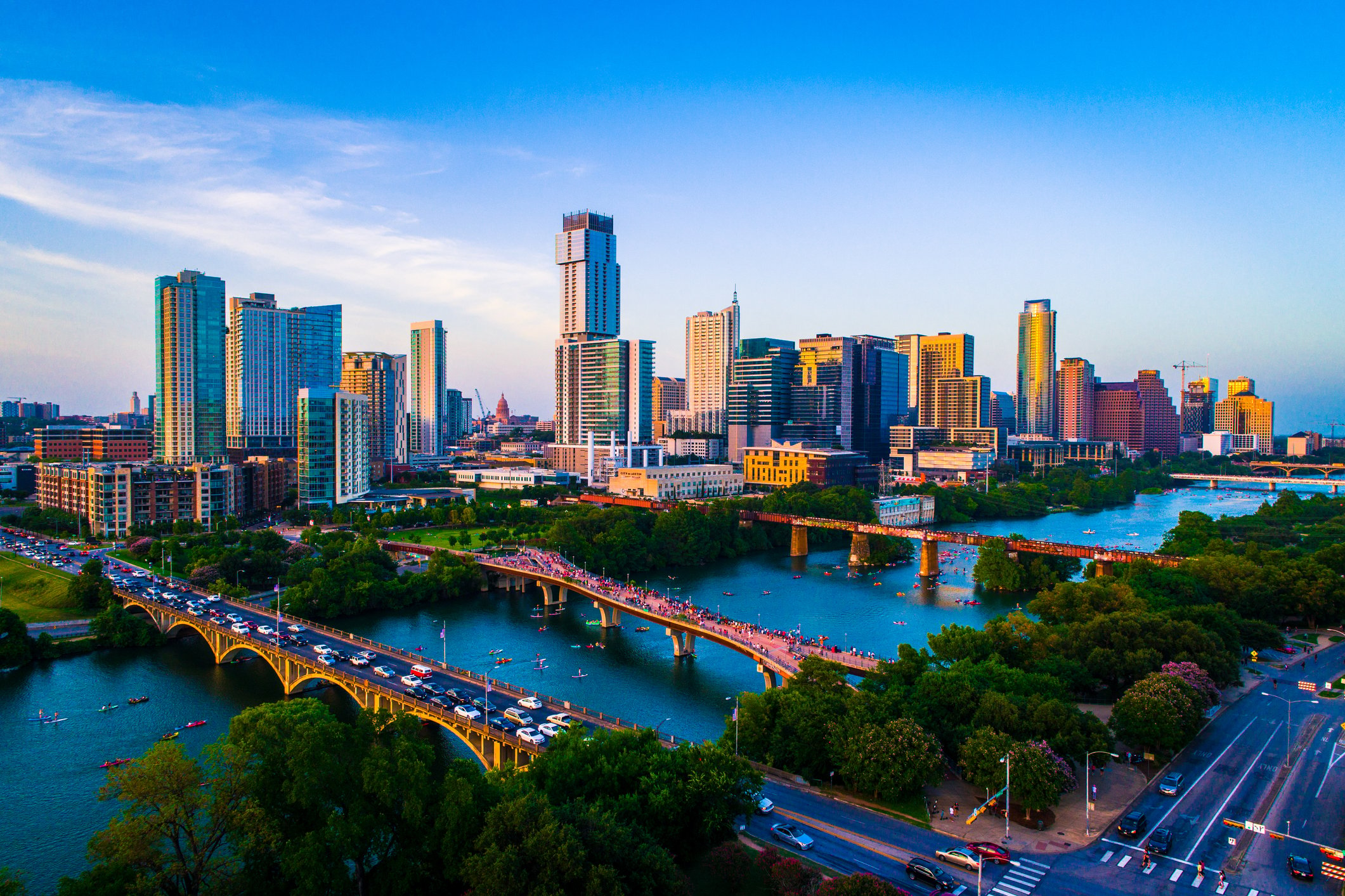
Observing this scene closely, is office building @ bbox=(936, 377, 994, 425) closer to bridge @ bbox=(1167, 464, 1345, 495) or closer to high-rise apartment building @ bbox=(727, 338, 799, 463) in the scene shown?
bridge @ bbox=(1167, 464, 1345, 495)

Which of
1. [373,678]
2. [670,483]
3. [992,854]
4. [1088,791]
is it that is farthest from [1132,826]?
[670,483]

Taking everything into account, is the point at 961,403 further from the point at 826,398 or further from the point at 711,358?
the point at 711,358

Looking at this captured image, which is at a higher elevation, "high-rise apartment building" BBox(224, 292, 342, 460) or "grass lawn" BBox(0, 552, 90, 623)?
"high-rise apartment building" BBox(224, 292, 342, 460)

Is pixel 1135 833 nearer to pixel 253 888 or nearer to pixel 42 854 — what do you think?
pixel 253 888

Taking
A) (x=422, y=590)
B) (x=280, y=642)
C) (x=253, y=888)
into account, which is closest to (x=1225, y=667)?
(x=253, y=888)

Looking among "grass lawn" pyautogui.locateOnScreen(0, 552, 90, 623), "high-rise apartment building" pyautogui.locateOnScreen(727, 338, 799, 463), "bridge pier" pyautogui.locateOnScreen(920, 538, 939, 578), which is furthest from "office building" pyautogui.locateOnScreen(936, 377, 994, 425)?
"grass lawn" pyautogui.locateOnScreen(0, 552, 90, 623)

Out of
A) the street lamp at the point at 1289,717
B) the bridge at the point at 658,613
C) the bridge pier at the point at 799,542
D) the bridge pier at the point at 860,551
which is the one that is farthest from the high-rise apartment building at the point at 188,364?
the street lamp at the point at 1289,717

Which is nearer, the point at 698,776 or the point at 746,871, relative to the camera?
the point at 746,871
